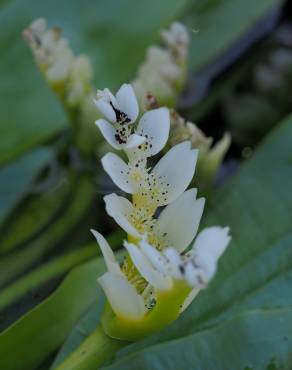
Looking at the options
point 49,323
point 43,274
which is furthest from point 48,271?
point 49,323

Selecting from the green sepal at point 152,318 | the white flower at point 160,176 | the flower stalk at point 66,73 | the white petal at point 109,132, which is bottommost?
the green sepal at point 152,318

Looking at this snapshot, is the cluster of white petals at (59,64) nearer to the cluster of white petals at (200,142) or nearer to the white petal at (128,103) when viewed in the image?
the cluster of white petals at (200,142)

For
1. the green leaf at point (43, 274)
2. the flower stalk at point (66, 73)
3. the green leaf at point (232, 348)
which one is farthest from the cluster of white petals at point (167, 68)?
the green leaf at point (232, 348)

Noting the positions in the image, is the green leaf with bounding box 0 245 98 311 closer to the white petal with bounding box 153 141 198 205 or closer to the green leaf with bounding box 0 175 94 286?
the green leaf with bounding box 0 175 94 286

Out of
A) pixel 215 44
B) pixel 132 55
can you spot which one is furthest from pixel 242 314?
pixel 215 44

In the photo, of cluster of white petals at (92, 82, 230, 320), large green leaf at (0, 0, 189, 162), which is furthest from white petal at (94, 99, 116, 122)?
large green leaf at (0, 0, 189, 162)

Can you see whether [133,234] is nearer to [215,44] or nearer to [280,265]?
[280,265]

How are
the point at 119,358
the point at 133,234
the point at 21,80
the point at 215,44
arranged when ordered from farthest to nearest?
the point at 215,44 → the point at 21,80 → the point at 119,358 → the point at 133,234
